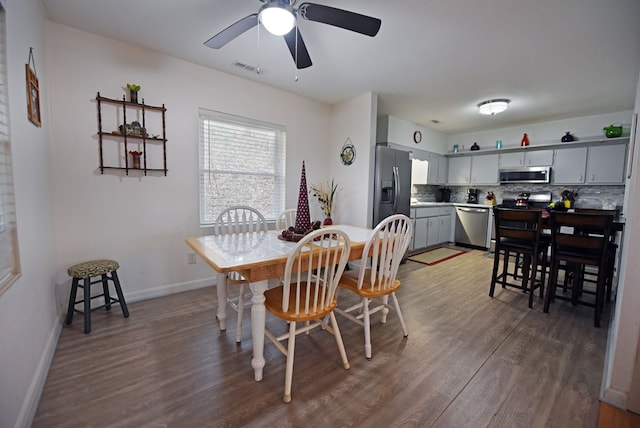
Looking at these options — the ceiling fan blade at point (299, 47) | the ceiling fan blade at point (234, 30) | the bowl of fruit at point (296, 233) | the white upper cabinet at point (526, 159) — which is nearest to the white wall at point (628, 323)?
the bowl of fruit at point (296, 233)

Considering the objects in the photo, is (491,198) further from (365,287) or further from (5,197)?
(5,197)

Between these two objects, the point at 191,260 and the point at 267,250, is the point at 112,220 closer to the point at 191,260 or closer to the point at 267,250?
the point at 191,260

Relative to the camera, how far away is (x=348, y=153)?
3951 millimetres

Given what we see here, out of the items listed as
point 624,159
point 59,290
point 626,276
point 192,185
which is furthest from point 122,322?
point 624,159

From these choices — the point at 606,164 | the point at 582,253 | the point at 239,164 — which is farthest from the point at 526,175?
the point at 239,164

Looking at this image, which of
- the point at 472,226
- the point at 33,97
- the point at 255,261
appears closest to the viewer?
the point at 255,261

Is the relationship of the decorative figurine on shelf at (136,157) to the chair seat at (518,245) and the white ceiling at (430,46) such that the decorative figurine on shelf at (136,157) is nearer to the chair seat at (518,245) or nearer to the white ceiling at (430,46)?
the white ceiling at (430,46)

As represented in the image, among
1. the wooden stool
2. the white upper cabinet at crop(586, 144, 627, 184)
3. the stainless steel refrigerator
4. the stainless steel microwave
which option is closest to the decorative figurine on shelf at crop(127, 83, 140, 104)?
the wooden stool

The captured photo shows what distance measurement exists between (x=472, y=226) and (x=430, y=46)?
391cm

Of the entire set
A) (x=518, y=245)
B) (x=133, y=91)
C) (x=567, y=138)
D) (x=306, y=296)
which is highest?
(x=567, y=138)

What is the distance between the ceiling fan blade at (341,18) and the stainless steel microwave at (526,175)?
4668 millimetres

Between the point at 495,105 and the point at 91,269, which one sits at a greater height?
the point at 495,105

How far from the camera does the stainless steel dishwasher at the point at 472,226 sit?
5.16 m

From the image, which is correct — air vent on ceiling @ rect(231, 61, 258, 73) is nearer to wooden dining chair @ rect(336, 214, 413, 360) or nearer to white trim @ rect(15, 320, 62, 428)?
wooden dining chair @ rect(336, 214, 413, 360)
